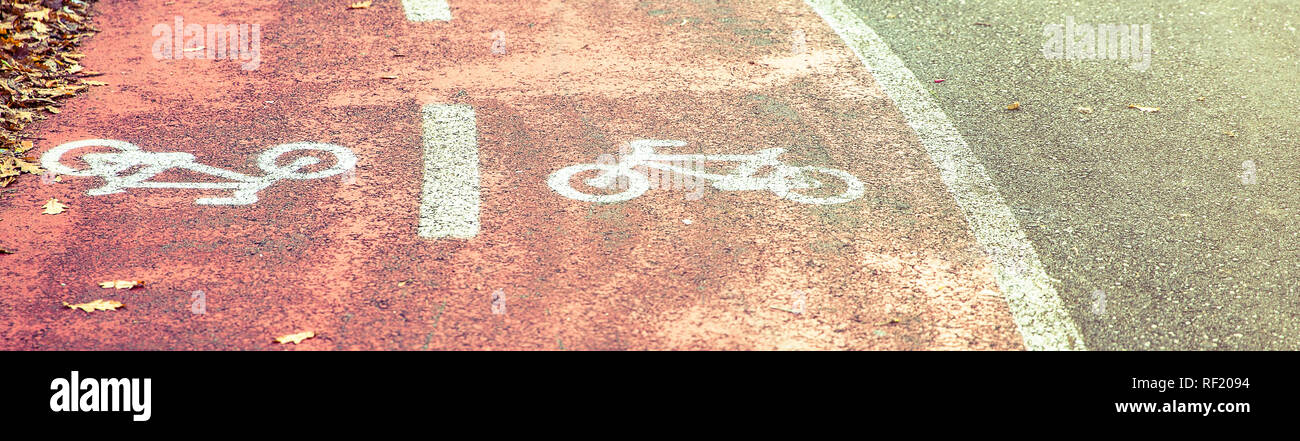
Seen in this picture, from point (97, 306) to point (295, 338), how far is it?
93 cm

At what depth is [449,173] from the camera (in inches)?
220

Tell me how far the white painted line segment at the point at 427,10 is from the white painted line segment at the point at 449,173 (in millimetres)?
1688

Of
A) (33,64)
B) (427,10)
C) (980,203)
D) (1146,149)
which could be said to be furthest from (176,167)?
(1146,149)

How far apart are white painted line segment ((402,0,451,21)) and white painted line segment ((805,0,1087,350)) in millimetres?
2920

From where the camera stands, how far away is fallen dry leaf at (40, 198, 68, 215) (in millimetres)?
5223

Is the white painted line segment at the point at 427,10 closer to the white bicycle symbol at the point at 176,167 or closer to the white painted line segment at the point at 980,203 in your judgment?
the white bicycle symbol at the point at 176,167

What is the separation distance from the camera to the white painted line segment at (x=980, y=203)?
4297 millimetres

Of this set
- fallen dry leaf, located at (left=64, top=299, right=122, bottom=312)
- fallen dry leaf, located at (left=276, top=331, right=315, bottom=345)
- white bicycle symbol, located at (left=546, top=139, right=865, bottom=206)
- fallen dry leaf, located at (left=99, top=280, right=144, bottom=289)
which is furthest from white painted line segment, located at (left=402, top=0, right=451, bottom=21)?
fallen dry leaf, located at (left=276, top=331, right=315, bottom=345)

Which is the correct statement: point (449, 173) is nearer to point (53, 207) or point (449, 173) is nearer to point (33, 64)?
point (53, 207)

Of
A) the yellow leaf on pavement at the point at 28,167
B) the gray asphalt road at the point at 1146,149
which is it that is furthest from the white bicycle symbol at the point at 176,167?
the gray asphalt road at the point at 1146,149

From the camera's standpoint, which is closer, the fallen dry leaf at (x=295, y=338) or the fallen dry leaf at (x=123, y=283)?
the fallen dry leaf at (x=295, y=338)

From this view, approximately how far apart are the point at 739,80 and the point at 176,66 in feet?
12.5
